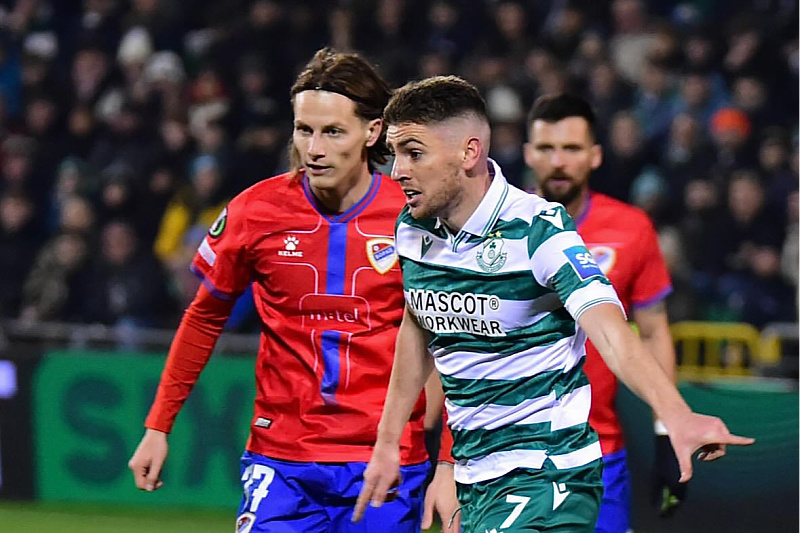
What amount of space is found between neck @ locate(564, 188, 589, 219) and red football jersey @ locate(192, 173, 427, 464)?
1143 millimetres

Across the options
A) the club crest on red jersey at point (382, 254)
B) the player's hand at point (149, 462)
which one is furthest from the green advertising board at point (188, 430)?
the player's hand at point (149, 462)

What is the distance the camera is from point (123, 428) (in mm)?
10211

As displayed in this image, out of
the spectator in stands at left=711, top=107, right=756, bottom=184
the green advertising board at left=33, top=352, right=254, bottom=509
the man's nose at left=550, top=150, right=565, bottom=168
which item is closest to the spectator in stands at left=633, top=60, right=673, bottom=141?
the spectator in stands at left=711, top=107, right=756, bottom=184

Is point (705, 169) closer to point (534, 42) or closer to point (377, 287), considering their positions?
point (534, 42)

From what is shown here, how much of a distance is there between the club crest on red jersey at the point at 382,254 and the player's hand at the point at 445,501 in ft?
2.55

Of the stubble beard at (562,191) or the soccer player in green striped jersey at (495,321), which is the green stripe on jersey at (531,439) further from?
the stubble beard at (562,191)

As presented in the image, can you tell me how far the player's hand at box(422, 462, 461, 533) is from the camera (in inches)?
177

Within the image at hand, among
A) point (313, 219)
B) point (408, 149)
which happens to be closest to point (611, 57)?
point (313, 219)

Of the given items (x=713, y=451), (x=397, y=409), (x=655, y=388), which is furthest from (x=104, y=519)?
(x=713, y=451)

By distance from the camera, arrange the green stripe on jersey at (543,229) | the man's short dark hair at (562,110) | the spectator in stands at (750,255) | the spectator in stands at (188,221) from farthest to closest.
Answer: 1. the spectator in stands at (188,221)
2. the spectator in stands at (750,255)
3. the man's short dark hair at (562,110)
4. the green stripe on jersey at (543,229)

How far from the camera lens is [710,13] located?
13.3 metres

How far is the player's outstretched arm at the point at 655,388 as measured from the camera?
3371mm

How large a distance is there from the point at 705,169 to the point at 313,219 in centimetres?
695

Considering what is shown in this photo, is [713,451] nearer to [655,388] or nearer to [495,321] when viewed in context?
[655,388]
